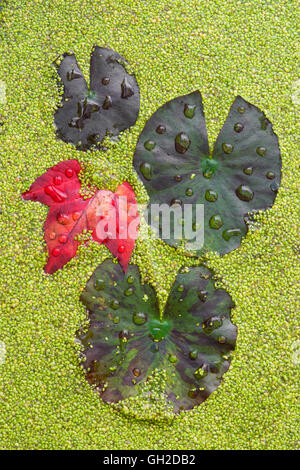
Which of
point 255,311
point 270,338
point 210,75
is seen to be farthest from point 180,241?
point 210,75

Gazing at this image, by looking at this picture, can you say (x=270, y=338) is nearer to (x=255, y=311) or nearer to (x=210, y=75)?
(x=255, y=311)

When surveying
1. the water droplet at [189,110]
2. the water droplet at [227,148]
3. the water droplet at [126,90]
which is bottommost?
the water droplet at [227,148]

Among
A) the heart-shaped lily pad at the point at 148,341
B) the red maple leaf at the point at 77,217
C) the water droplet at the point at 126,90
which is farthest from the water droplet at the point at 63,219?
the water droplet at the point at 126,90

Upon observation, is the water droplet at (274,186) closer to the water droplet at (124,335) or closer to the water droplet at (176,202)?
the water droplet at (176,202)

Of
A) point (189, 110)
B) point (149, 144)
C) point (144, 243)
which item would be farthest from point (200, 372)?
point (189, 110)

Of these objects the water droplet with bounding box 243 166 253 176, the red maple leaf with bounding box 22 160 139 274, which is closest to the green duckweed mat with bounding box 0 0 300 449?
the red maple leaf with bounding box 22 160 139 274

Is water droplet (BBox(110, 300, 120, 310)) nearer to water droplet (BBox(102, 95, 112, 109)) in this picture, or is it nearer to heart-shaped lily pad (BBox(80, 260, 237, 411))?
heart-shaped lily pad (BBox(80, 260, 237, 411))
